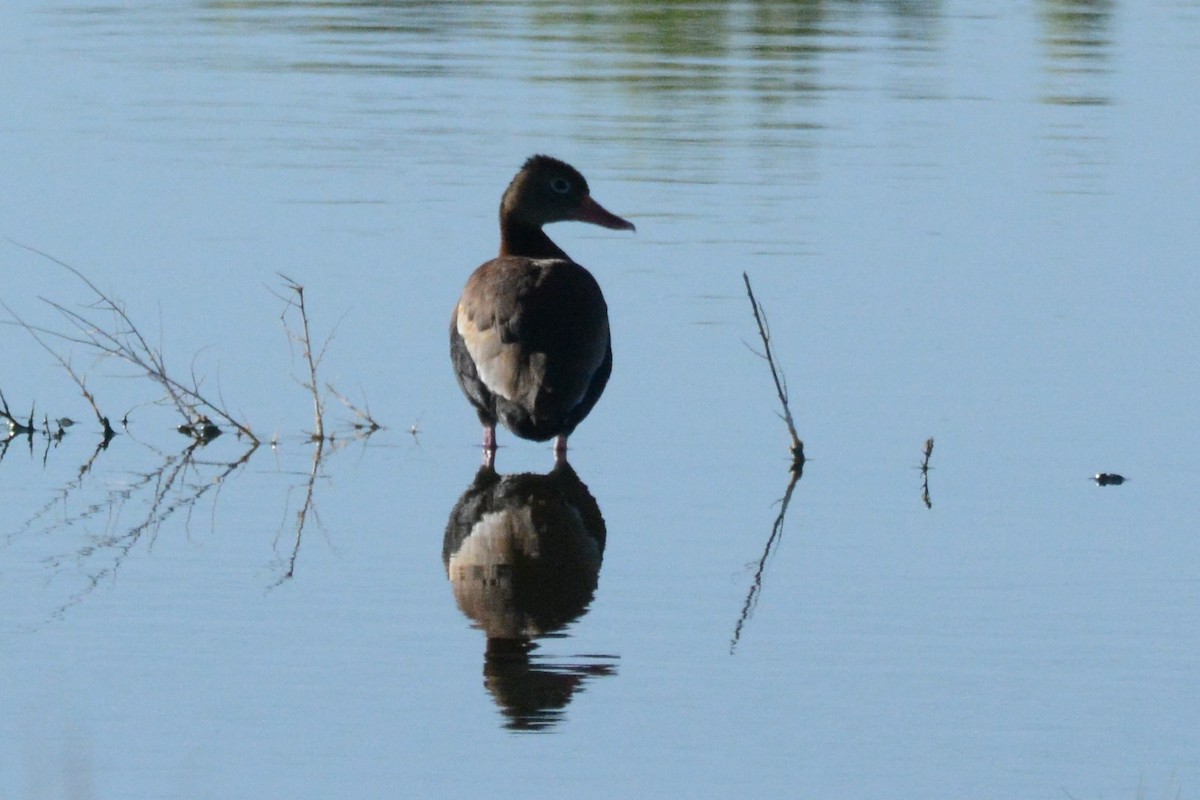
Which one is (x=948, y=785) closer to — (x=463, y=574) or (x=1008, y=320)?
(x=463, y=574)

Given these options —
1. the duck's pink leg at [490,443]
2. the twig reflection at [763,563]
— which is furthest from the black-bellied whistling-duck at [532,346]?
the twig reflection at [763,563]

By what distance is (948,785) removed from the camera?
595 cm

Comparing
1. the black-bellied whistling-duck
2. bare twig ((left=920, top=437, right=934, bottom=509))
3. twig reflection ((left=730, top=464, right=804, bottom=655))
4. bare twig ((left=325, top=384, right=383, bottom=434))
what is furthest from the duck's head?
bare twig ((left=920, top=437, right=934, bottom=509))

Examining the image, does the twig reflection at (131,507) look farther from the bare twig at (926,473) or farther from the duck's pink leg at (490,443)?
the bare twig at (926,473)

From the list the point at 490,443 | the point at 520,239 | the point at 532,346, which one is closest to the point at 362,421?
the point at 490,443

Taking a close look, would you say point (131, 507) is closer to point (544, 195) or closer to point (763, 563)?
point (763, 563)

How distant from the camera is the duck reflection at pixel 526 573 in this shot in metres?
6.59

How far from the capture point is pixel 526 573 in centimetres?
780

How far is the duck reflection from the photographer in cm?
659

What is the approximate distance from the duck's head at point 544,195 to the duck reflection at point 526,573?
196 cm

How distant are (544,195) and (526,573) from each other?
11.9ft

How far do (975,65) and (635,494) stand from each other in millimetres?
17204

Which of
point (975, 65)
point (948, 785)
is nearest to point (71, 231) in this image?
point (948, 785)

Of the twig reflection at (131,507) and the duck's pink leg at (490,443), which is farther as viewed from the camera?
the duck's pink leg at (490,443)
